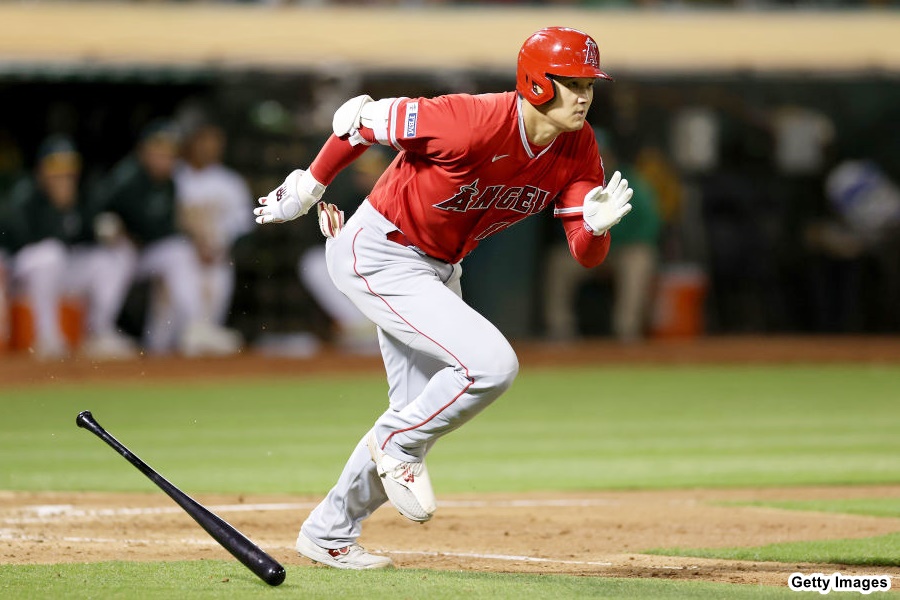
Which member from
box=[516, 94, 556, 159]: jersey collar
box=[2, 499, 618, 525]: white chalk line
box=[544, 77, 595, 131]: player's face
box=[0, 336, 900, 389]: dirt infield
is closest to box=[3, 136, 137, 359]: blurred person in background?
box=[0, 336, 900, 389]: dirt infield

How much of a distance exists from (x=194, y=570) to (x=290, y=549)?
0.76 metres

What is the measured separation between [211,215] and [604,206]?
1127cm

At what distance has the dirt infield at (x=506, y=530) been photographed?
18.9 feet

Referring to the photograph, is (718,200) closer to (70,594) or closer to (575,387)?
(575,387)

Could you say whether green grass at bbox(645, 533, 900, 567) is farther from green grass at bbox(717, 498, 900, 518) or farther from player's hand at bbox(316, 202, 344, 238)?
player's hand at bbox(316, 202, 344, 238)

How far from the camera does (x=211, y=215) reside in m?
16.1

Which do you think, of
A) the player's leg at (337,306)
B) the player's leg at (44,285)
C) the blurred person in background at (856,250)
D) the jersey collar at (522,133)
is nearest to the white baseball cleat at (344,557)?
the jersey collar at (522,133)

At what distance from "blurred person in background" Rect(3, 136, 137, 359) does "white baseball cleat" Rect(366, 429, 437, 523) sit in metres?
10.6

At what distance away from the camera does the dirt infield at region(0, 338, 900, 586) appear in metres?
5.78

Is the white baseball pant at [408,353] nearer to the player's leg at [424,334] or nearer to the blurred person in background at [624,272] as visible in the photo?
the player's leg at [424,334]

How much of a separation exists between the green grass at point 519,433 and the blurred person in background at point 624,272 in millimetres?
2530

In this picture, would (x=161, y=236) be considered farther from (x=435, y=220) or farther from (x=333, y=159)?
(x=435, y=220)

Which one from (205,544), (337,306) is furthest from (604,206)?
(337,306)

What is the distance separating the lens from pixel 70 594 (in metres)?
4.91
